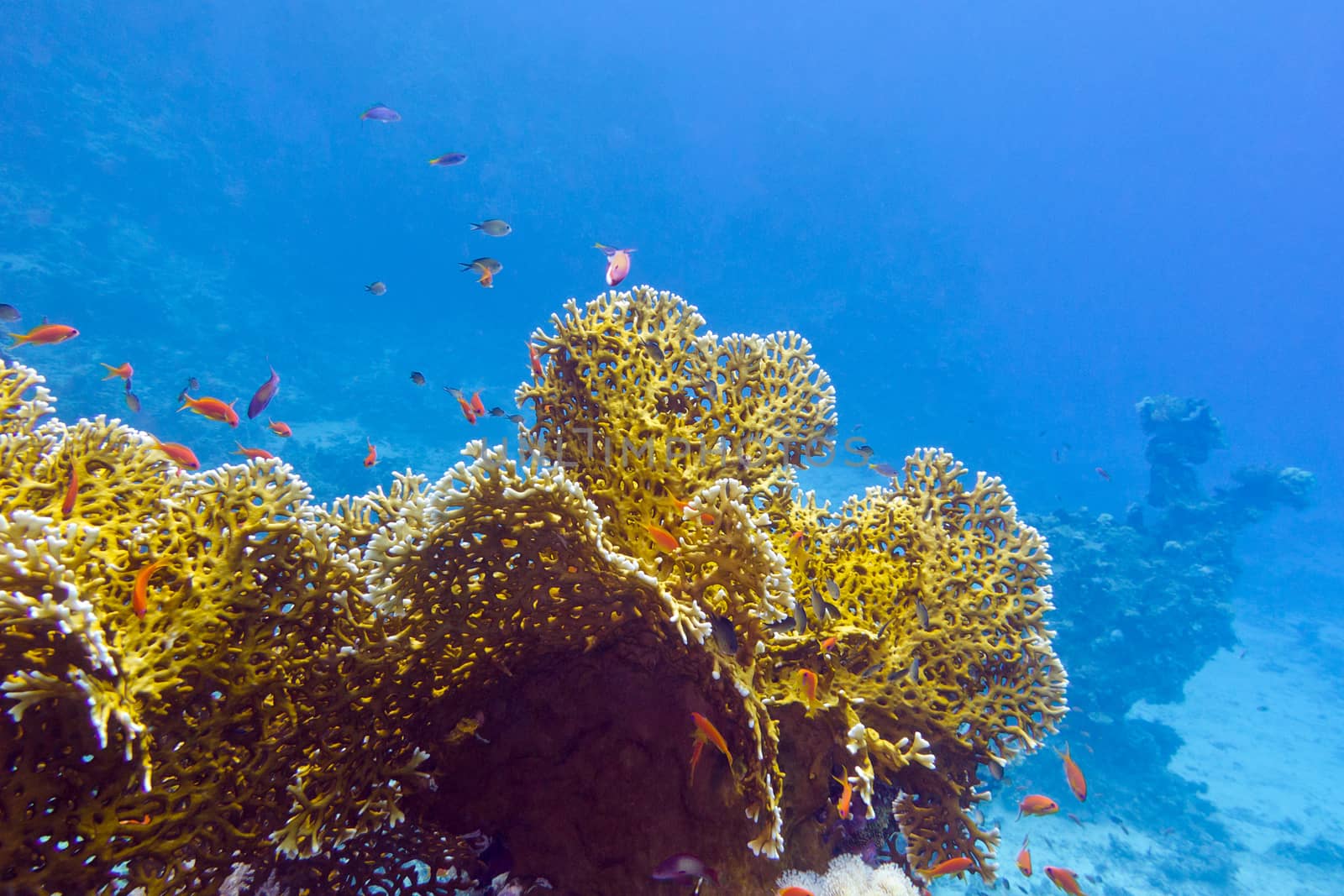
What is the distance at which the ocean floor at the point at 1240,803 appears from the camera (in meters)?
13.5

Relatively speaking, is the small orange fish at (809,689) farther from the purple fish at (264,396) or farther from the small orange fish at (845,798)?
the purple fish at (264,396)

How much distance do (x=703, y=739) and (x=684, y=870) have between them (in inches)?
21.9

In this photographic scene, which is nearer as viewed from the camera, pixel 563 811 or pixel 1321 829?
pixel 563 811

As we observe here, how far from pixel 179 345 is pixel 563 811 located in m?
48.3

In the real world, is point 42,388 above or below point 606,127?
below

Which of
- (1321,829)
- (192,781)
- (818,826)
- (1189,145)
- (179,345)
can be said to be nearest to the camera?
(192,781)

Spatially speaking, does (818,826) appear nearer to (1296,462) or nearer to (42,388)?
(42,388)

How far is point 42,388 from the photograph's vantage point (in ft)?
10.2

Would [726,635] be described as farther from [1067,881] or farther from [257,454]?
[1067,881]

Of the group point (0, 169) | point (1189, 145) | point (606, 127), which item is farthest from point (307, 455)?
point (1189, 145)

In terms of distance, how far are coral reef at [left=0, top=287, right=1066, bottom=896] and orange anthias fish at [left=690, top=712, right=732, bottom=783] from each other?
0.31ft

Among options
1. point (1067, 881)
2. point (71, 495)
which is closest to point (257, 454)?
point (71, 495)

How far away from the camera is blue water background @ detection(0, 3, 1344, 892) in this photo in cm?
6731

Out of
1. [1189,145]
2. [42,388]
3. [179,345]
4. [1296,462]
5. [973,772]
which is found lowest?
[973,772]
